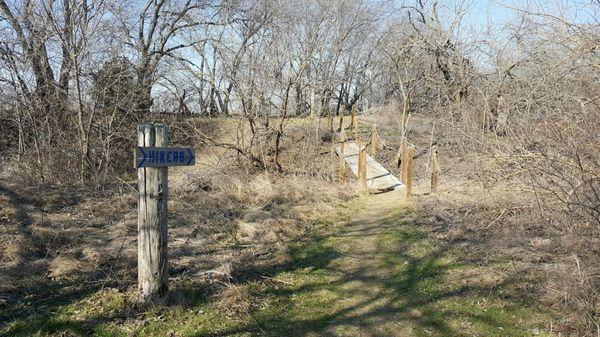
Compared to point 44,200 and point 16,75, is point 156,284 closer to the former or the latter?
point 44,200

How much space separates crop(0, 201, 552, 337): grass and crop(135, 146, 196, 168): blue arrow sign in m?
1.29

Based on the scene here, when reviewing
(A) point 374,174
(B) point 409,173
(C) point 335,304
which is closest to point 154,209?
(C) point 335,304

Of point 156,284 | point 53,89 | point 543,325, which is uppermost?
point 53,89

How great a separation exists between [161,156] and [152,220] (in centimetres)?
60

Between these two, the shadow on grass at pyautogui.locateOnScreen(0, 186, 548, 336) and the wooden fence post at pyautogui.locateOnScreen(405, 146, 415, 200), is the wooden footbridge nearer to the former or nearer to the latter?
the wooden fence post at pyautogui.locateOnScreen(405, 146, 415, 200)

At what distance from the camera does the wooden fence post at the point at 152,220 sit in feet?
14.7

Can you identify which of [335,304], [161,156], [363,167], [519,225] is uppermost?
[161,156]

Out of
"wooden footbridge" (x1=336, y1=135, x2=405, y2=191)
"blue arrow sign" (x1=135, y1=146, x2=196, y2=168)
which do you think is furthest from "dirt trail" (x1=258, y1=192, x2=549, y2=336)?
"wooden footbridge" (x1=336, y1=135, x2=405, y2=191)

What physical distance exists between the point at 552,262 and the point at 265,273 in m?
3.30

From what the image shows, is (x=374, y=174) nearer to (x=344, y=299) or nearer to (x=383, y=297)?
(x=383, y=297)

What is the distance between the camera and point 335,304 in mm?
4977

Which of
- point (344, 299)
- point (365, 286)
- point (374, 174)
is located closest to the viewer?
point (344, 299)

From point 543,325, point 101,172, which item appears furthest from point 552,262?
point 101,172

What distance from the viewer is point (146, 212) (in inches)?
178
